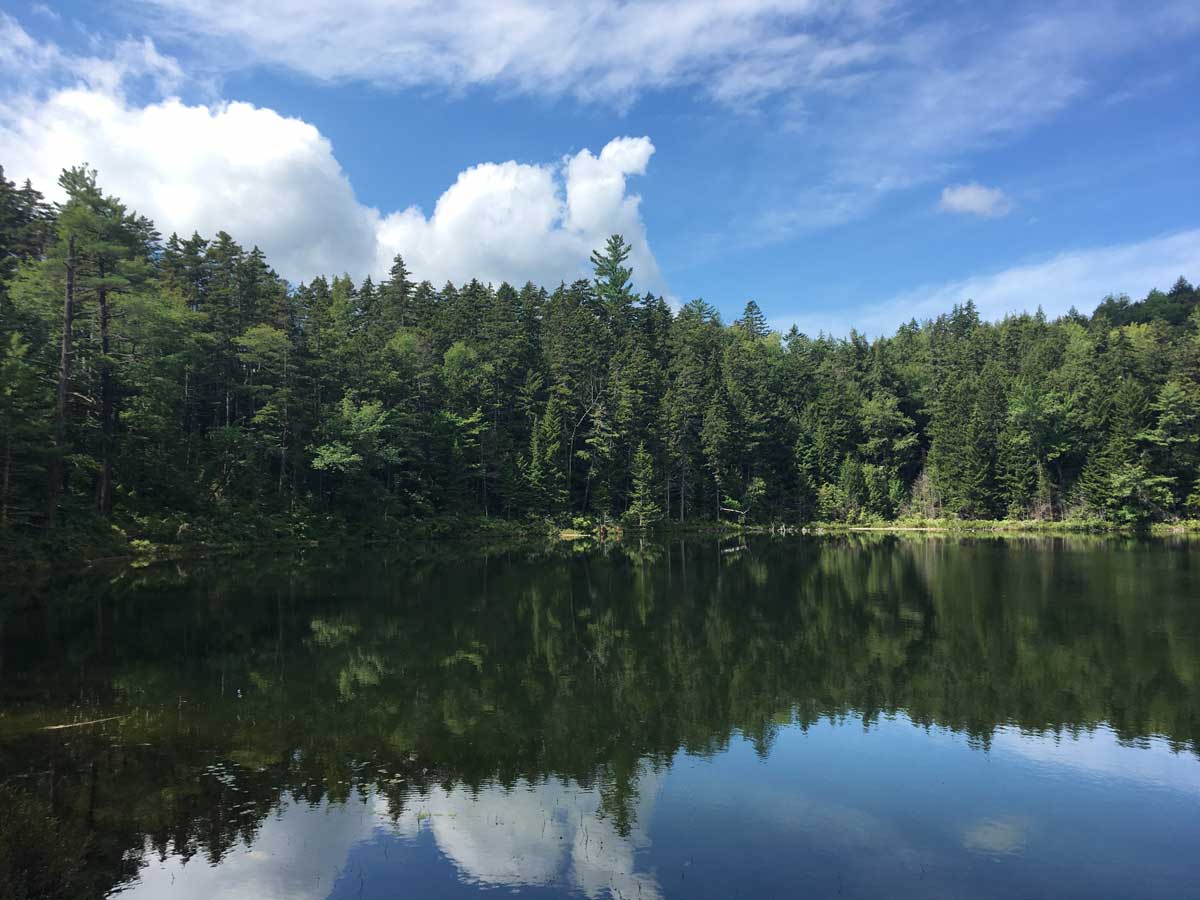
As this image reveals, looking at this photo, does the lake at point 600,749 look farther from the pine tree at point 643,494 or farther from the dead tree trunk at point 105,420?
the pine tree at point 643,494

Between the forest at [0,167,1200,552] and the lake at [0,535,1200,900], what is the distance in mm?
20250

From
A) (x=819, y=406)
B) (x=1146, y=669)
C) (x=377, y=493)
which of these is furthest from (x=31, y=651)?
(x=819, y=406)

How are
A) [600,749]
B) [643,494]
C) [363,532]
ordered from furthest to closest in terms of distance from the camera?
[643,494] < [363,532] < [600,749]

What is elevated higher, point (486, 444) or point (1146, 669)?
point (486, 444)

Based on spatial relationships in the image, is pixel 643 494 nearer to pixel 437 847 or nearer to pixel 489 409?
pixel 489 409

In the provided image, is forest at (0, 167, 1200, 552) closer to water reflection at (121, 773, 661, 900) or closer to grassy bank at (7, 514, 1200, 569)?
grassy bank at (7, 514, 1200, 569)

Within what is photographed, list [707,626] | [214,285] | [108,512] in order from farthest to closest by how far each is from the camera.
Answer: [214,285] < [108,512] < [707,626]

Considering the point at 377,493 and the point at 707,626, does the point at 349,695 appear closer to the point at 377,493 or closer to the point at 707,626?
the point at 707,626

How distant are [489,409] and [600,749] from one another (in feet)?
211

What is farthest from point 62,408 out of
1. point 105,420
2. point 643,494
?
point 643,494

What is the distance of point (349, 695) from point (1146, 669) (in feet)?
67.0

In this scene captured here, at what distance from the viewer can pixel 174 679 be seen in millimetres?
18234

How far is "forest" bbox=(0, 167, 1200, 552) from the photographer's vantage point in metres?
43.2

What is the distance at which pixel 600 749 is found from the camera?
45.4 ft
